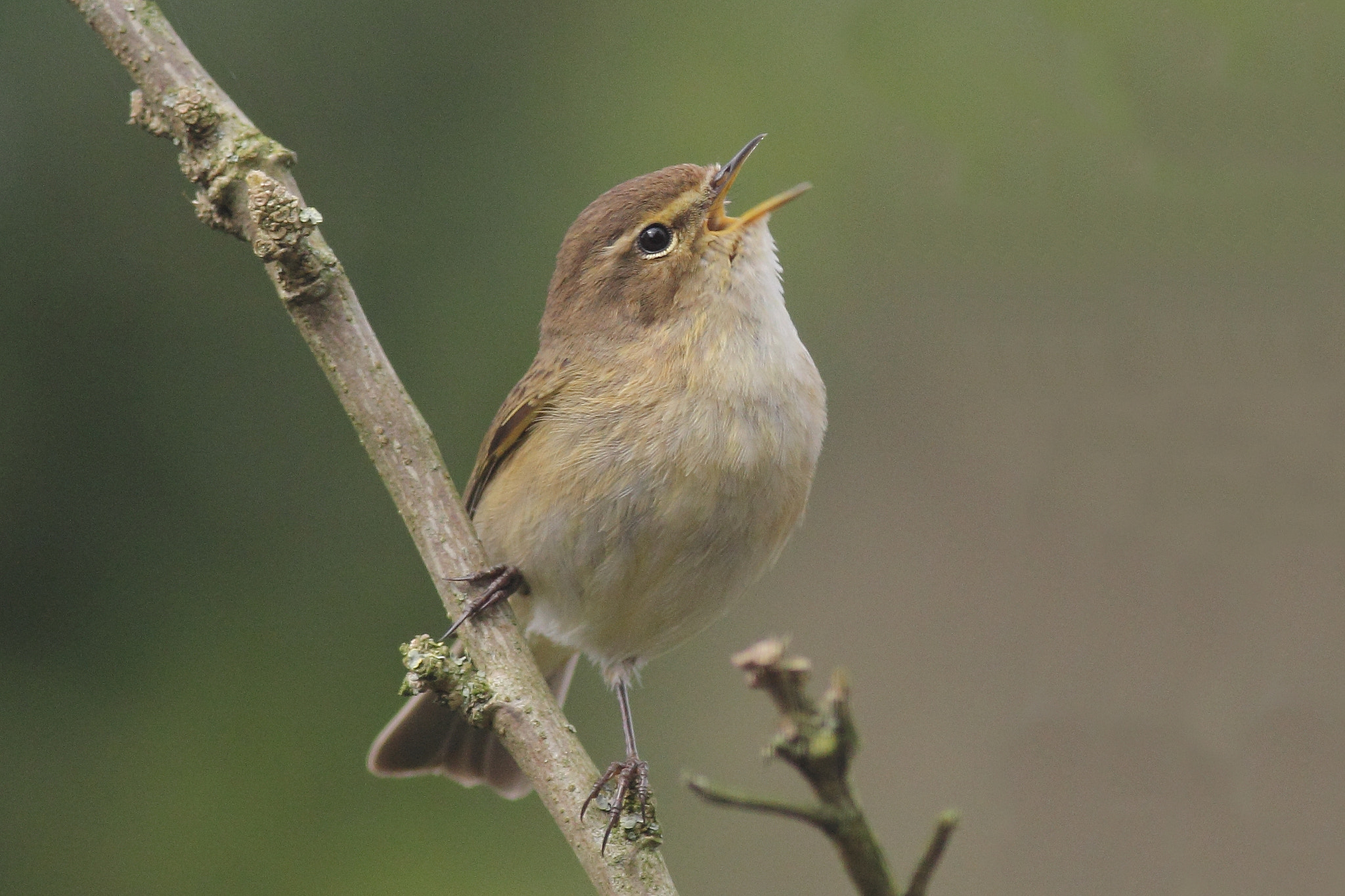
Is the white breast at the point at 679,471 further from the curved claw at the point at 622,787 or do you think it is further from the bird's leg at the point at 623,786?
the curved claw at the point at 622,787

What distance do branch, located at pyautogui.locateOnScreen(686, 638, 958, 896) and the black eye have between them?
2448mm

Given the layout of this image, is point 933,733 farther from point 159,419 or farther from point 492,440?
point 159,419

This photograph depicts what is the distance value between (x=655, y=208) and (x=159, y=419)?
1935 mm

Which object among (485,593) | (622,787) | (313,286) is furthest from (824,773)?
(313,286)

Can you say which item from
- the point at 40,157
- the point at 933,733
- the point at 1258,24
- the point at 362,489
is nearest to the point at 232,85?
the point at 40,157

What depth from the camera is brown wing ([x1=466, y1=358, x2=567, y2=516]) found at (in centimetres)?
373

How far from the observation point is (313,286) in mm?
2828

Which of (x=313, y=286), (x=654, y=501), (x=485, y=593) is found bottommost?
(x=485, y=593)

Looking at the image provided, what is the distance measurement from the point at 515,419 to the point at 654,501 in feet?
2.05

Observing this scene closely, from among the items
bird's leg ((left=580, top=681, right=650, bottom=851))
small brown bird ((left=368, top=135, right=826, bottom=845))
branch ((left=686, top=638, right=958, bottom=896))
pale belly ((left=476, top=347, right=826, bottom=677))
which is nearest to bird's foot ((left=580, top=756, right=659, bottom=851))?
bird's leg ((left=580, top=681, right=650, bottom=851))

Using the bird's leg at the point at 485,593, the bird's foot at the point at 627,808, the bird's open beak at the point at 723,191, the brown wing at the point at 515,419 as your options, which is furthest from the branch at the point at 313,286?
the bird's open beak at the point at 723,191

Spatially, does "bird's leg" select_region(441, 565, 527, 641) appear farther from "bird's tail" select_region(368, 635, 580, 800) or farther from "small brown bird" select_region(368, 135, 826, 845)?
"bird's tail" select_region(368, 635, 580, 800)

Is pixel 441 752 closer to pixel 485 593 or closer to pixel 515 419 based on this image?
pixel 515 419

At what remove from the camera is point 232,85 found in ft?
15.0
